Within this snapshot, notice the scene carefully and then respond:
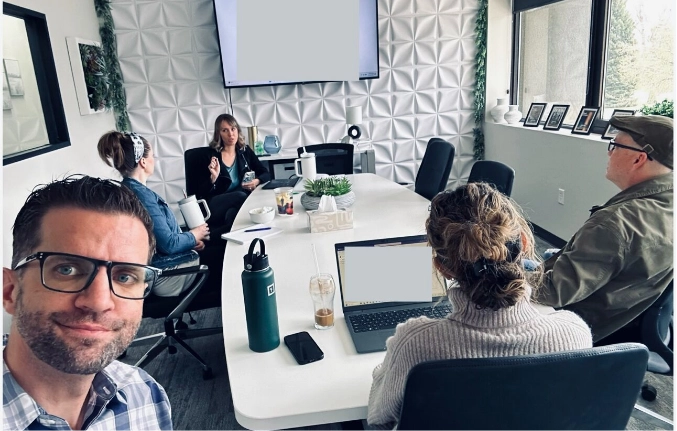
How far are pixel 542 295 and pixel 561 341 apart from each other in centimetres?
60

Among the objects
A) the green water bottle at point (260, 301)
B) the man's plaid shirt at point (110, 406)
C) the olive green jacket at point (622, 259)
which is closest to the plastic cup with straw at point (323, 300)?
the green water bottle at point (260, 301)

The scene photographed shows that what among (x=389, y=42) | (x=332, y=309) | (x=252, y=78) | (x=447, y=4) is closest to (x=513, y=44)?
(x=447, y=4)

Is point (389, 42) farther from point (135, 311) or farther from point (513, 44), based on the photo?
point (135, 311)

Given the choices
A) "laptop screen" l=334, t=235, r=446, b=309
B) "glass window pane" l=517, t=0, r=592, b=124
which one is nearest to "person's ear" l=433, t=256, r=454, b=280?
"laptop screen" l=334, t=235, r=446, b=309

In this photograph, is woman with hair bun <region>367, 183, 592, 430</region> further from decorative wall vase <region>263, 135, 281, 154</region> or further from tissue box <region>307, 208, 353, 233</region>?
decorative wall vase <region>263, 135, 281, 154</region>

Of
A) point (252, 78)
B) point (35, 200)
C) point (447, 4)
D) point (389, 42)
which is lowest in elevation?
point (35, 200)

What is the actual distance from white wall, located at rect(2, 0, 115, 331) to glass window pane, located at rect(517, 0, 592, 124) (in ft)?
12.9

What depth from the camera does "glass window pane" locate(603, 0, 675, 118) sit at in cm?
282

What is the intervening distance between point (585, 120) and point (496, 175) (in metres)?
1.43

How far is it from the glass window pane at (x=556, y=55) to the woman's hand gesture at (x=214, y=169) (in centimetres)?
287

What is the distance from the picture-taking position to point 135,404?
92 centimetres

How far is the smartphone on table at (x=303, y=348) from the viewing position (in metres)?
1.14

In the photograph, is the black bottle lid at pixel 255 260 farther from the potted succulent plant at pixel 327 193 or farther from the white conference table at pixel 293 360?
the potted succulent plant at pixel 327 193

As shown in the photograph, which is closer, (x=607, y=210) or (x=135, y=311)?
(x=135, y=311)
